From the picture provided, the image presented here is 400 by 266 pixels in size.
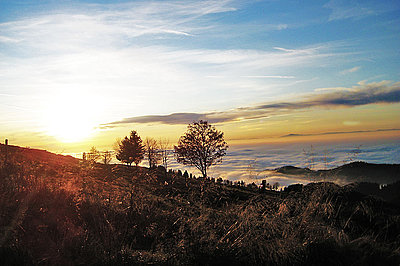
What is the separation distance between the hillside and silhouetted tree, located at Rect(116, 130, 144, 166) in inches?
1760

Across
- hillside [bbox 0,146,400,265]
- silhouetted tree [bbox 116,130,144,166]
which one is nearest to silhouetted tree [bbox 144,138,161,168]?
silhouetted tree [bbox 116,130,144,166]

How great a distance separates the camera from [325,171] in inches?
308

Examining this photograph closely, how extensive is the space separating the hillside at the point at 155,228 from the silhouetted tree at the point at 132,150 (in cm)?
4469

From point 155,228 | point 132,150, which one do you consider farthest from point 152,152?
point 155,228

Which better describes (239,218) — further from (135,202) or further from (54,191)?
(54,191)

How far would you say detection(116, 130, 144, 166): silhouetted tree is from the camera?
52.5 meters

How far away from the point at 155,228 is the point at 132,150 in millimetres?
47984

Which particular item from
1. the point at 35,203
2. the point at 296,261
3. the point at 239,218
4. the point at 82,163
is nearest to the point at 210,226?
the point at 239,218

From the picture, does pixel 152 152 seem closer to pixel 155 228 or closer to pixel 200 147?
pixel 200 147

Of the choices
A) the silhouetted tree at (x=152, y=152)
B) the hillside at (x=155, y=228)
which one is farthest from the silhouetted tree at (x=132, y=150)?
the hillside at (x=155, y=228)

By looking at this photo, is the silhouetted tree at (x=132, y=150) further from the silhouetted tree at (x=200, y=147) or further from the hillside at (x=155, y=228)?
the hillside at (x=155, y=228)

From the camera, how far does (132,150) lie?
52625mm

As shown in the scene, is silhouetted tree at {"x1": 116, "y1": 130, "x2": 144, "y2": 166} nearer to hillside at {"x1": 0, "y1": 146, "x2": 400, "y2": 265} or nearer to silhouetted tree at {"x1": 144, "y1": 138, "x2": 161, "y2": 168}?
silhouetted tree at {"x1": 144, "y1": 138, "x2": 161, "y2": 168}

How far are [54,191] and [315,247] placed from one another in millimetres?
5918
